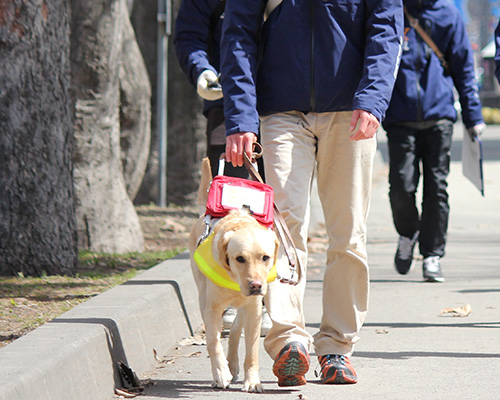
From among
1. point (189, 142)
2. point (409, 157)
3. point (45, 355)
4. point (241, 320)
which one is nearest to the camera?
point (45, 355)

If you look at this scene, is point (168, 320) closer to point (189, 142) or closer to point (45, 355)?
point (45, 355)

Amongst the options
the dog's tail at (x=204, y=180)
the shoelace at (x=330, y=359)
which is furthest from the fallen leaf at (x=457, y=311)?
the dog's tail at (x=204, y=180)

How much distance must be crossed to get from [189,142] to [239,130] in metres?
8.04

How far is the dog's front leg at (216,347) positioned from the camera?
4691mm

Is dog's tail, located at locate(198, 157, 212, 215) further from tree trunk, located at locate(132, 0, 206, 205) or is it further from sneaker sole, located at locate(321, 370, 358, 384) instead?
tree trunk, located at locate(132, 0, 206, 205)

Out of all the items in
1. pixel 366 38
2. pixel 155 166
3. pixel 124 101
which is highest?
pixel 366 38

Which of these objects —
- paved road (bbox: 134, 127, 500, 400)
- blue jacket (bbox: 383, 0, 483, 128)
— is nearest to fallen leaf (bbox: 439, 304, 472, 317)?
paved road (bbox: 134, 127, 500, 400)

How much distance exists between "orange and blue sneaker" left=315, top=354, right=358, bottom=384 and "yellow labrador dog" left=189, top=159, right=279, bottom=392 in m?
0.36

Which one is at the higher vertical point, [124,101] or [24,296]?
[124,101]

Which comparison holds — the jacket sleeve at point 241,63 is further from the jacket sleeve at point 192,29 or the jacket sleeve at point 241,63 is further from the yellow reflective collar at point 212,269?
the jacket sleeve at point 192,29

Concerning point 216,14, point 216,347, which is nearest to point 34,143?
point 216,14

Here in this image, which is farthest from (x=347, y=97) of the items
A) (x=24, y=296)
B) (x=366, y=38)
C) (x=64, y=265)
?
(x=64, y=265)

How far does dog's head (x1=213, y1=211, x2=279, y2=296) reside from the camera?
14.2 feet

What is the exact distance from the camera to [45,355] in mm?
4125
